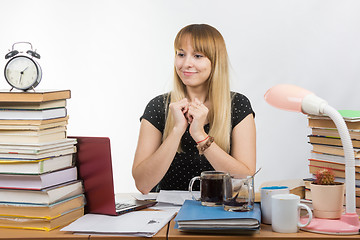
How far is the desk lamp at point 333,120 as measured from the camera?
1467mm

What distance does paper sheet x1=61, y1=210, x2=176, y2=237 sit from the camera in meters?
1.49

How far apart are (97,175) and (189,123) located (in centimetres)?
70

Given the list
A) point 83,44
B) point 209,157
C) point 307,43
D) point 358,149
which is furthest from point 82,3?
point 358,149

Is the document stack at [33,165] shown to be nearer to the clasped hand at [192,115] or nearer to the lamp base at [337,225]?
the clasped hand at [192,115]

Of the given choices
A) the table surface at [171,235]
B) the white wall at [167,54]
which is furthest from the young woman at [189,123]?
the white wall at [167,54]

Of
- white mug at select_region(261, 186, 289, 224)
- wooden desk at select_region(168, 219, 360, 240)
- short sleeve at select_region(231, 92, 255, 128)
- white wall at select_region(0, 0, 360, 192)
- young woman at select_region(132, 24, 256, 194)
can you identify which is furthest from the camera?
white wall at select_region(0, 0, 360, 192)

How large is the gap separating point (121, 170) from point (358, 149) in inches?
103

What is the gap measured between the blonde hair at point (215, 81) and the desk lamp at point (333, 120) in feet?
3.38

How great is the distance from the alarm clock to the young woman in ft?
2.35

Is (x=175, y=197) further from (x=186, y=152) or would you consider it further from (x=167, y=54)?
(x=167, y=54)

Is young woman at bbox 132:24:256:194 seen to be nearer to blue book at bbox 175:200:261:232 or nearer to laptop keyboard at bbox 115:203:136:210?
laptop keyboard at bbox 115:203:136:210

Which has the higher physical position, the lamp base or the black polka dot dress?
the black polka dot dress

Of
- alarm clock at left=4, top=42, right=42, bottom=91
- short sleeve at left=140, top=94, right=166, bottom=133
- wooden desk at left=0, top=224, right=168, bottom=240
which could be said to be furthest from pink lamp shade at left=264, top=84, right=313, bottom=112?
short sleeve at left=140, top=94, right=166, bottom=133

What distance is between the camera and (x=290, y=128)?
157 inches
